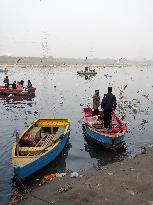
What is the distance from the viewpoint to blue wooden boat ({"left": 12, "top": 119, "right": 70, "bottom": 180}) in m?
14.3

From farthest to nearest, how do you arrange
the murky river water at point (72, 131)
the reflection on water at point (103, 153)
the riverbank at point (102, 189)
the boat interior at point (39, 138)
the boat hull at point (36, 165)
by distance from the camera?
the reflection on water at point (103, 153)
the murky river water at point (72, 131)
the boat interior at point (39, 138)
the boat hull at point (36, 165)
the riverbank at point (102, 189)

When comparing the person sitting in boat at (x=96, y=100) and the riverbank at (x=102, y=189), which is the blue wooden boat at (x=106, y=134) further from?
the riverbank at (x=102, y=189)

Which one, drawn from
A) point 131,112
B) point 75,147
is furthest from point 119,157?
point 131,112

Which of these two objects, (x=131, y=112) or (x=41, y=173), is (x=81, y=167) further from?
(x=131, y=112)

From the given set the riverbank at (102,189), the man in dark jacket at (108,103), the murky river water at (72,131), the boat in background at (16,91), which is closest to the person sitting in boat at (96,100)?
the murky river water at (72,131)

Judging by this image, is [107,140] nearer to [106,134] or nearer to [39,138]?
[106,134]

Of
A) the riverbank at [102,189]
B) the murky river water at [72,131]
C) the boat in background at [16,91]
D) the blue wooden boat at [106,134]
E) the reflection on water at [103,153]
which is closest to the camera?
the riverbank at [102,189]

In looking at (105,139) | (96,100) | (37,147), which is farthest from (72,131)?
(37,147)

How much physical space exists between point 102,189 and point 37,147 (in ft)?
16.2

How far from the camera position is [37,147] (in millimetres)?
16078

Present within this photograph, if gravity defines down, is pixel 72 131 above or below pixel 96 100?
below

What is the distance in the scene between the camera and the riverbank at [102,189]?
1132cm

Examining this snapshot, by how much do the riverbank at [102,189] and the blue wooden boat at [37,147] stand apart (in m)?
1.24

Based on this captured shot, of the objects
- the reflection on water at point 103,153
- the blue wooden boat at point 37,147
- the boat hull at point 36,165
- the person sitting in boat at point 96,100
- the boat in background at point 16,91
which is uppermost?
the person sitting in boat at point 96,100
